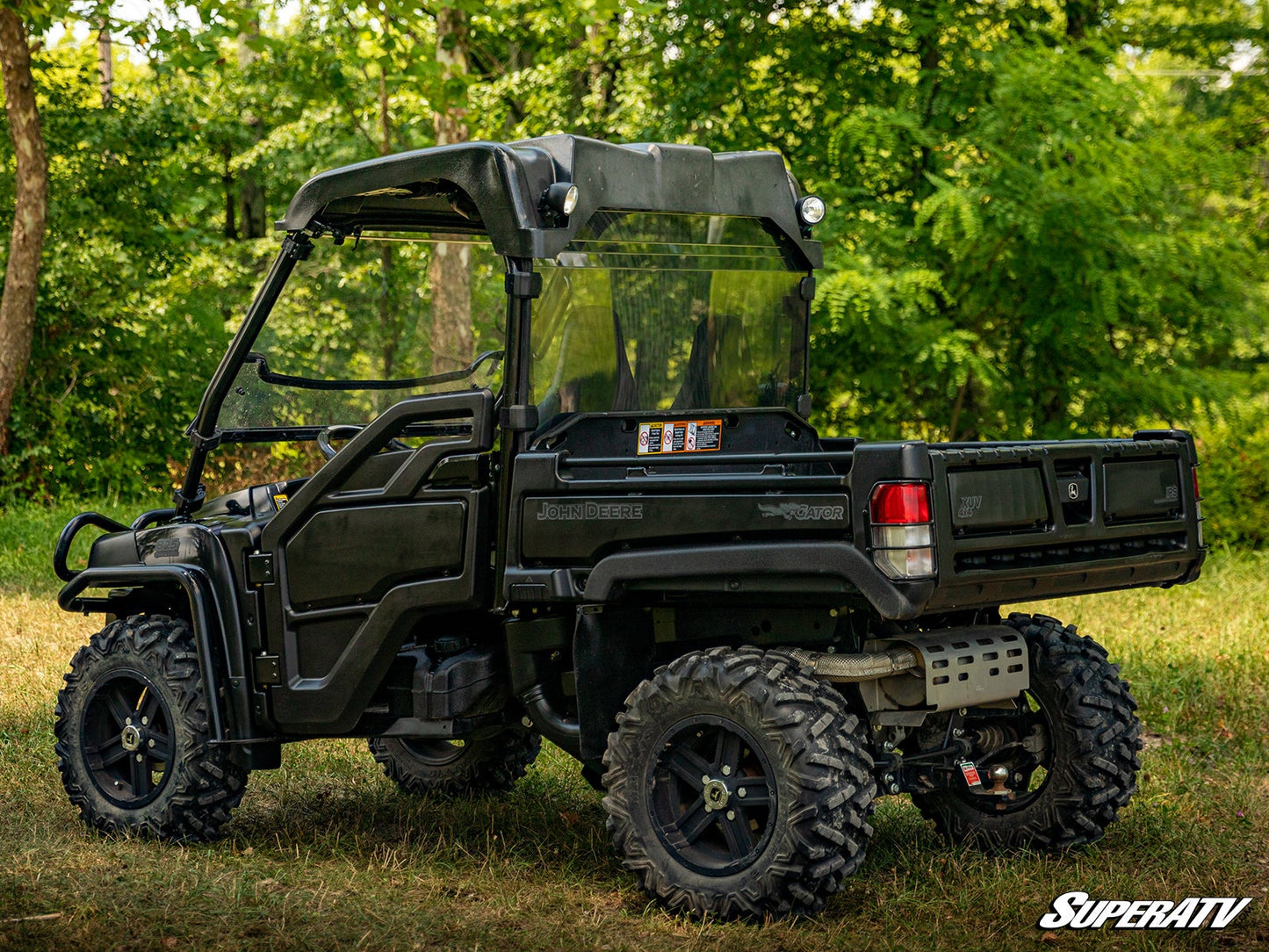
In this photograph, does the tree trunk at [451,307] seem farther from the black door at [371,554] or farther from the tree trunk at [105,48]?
the tree trunk at [105,48]

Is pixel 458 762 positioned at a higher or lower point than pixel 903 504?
lower

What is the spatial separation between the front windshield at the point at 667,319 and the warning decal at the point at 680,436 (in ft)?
0.26

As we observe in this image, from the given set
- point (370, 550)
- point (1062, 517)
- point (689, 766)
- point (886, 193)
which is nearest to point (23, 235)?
point (886, 193)

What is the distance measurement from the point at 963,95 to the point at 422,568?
9566mm

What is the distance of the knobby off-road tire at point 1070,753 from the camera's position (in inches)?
196

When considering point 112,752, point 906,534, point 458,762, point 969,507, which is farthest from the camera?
point 458,762

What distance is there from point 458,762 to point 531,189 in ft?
8.76

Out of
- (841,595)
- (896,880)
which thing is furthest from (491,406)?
(896,880)

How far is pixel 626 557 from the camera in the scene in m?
4.38

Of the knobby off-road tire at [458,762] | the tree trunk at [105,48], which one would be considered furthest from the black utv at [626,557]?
the tree trunk at [105,48]

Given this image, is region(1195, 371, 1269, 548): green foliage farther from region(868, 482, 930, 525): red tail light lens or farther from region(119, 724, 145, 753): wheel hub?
region(119, 724, 145, 753): wheel hub

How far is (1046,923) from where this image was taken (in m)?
4.30

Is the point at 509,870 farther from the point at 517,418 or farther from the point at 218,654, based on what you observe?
the point at 517,418

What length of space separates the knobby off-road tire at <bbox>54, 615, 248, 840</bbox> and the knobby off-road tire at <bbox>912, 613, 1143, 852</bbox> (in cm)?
267
